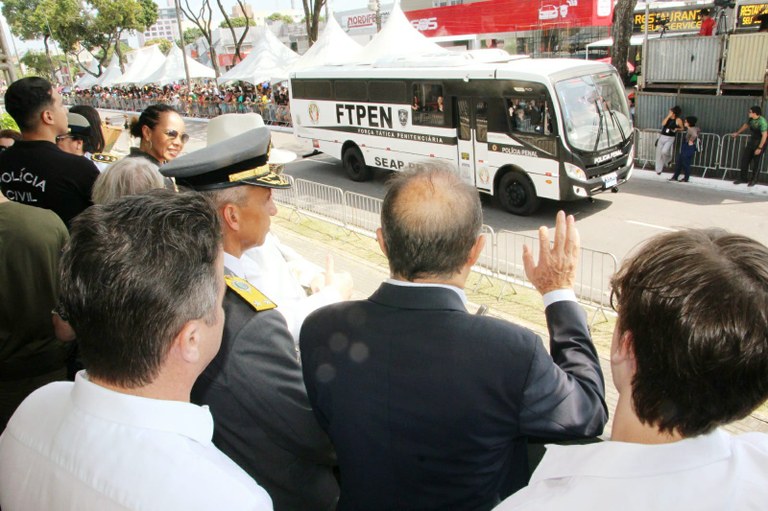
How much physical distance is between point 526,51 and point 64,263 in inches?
1344

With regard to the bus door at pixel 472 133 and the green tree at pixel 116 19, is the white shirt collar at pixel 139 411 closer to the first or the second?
the bus door at pixel 472 133

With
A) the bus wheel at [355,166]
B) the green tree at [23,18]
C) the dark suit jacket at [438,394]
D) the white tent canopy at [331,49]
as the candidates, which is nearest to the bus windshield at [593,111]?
the bus wheel at [355,166]

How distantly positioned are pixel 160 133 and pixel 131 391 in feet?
12.0

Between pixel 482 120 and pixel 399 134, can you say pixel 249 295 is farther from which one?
pixel 399 134

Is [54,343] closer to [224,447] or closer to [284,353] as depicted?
[224,447]

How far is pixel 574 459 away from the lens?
3.89 ft

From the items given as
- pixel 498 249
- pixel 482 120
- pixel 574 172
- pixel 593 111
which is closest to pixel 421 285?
pixel 498 249

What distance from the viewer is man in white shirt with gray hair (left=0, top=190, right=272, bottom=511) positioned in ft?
3.90

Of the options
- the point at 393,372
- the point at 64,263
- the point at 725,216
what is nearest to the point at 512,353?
the point at 393,372

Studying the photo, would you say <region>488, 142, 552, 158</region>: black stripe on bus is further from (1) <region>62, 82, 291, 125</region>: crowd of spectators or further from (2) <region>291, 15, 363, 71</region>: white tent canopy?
(1) <region>62, 82, 291, 125</region>: crowd of spectators

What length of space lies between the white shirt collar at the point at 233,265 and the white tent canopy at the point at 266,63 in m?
24.4

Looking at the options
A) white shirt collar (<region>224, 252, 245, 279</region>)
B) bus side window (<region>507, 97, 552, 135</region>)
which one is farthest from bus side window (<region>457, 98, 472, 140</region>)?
white shirt collar (<region>224, 252, 245, 279</region>)

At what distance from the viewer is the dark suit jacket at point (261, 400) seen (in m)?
1.86

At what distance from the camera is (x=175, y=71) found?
3328cm
